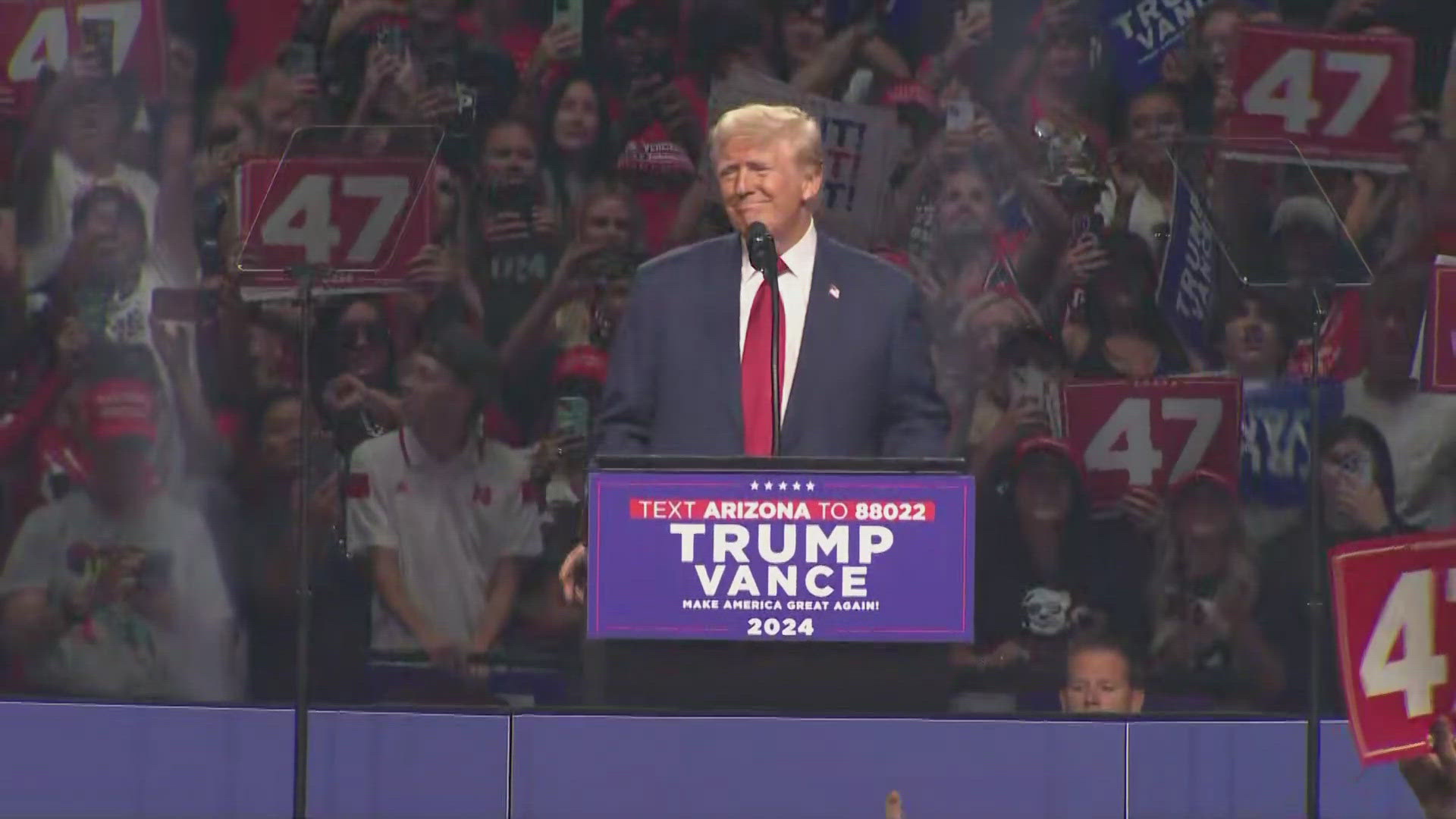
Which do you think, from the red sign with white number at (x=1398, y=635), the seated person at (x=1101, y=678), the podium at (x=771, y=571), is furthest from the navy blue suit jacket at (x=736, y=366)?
the seated person at (x=1101, y=678)

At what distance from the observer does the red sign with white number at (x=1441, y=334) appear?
8.53m

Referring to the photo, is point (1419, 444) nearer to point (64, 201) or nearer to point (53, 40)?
point (64, 201)

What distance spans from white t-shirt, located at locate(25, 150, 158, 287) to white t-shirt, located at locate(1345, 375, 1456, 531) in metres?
4.05

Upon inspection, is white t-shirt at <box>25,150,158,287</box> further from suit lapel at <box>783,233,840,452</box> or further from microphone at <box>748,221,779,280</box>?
microphone at <box>748,221,779,280</box>

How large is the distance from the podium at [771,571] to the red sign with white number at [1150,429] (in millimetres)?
3361

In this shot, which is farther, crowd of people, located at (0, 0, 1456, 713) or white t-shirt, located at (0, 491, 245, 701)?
white t-shirt, located at (0, 491, 245, 701)

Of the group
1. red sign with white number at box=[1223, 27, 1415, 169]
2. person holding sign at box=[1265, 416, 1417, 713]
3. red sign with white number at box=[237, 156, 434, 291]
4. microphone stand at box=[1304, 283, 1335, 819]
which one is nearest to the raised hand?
microphone stand at box=[1304, 283, 1335, 819]

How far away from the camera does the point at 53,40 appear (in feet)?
29.0

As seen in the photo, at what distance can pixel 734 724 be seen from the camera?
322 inches

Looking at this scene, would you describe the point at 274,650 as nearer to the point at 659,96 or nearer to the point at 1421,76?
the point at 659,96

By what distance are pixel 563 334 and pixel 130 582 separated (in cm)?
169

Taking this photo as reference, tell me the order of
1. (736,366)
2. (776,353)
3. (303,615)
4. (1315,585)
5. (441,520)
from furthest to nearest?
(441,520)
(1315,585)
(303,615)
(736,366)
(776,353)

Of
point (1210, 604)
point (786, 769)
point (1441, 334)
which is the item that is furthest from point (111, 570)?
point (1441, 334)

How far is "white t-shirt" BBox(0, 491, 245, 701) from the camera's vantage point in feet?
28.6
